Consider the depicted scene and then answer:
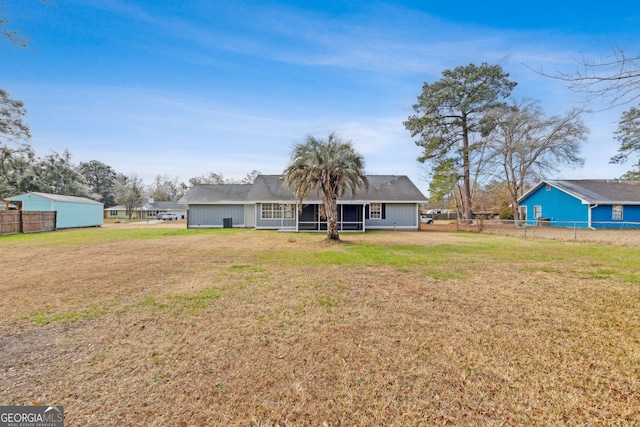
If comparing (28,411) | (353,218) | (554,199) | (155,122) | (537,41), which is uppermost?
(155,122)

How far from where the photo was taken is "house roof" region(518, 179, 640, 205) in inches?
859

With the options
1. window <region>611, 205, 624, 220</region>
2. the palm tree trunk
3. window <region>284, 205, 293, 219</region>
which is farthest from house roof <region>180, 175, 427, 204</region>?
window <region>611, 205, 624, 220</region>

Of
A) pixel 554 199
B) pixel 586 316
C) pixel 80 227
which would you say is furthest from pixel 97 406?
pixel 554 199

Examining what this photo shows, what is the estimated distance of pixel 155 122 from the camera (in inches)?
738

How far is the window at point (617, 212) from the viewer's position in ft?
72.8

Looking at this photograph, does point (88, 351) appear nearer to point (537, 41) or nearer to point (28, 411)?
point (28, 411)

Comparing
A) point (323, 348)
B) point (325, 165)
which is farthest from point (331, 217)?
point (323, 348)

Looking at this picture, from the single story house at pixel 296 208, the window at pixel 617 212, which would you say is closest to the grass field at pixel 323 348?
the single story house at pixel 296 208

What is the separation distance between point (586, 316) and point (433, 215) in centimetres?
4720

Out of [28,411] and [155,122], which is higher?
[155,122]

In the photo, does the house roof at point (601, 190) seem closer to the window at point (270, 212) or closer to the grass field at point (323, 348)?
the grass field at point (323, 348)

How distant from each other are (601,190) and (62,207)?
44510 millimetres

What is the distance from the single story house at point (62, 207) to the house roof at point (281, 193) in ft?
30.9

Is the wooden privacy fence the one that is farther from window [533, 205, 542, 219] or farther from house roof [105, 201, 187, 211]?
window [533, 205, 542, 219]
